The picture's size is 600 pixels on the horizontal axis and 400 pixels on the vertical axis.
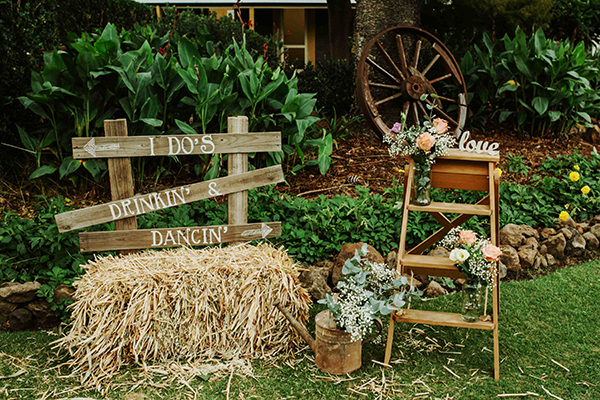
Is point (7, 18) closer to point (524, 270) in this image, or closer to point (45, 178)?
point (45, 178)

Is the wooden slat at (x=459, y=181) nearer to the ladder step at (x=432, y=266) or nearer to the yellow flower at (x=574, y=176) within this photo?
the ladder step at (x=432, y=266)

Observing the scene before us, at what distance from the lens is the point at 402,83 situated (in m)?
5.19

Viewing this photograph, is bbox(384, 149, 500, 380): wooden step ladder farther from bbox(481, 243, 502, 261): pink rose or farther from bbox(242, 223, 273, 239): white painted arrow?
bbox(242, 223, 273, 239): white painted arrow

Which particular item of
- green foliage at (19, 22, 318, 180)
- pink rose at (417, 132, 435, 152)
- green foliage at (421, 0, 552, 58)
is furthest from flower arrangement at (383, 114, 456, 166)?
green foliage at (421, 0, 552, 58)

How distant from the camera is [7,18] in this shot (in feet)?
13.0

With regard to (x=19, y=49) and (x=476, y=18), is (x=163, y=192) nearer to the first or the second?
(x=19, y=49)

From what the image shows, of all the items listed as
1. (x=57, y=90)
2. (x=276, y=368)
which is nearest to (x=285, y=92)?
(x=57, y=90)

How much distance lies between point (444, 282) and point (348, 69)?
3760mm

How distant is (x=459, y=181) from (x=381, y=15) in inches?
123

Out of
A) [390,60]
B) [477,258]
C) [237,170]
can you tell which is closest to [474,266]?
[477,258]

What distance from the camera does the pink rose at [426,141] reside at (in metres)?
2.85

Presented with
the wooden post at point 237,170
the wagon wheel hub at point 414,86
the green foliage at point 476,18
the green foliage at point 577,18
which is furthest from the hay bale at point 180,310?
the green foliage at point 577,18

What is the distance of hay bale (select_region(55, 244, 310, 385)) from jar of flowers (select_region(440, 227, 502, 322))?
Result: 93 cm

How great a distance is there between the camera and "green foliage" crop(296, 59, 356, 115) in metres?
6.56
